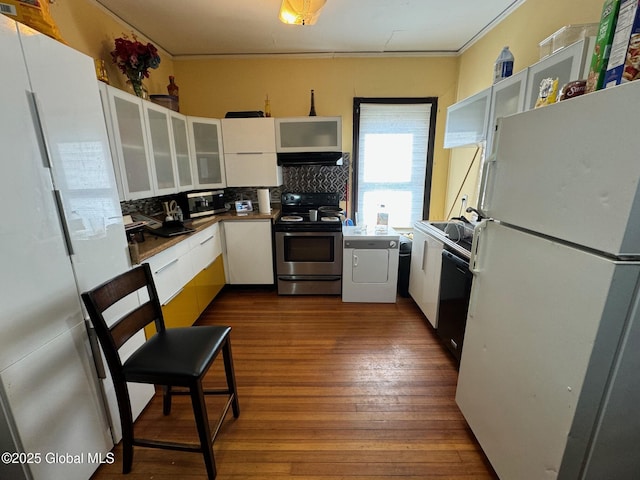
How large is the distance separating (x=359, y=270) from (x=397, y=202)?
1251mm

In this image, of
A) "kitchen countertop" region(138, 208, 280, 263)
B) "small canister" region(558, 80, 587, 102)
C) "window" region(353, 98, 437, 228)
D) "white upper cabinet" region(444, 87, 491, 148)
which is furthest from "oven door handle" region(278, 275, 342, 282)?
"small canister" region(558, 80, 587, 102)

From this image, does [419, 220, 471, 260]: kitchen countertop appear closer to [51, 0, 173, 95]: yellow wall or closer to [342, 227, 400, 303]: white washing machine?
[342, 227, 400, 303]: white washing machine

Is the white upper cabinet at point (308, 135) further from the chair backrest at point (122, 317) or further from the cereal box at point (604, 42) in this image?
the cereal box at point (604, 42)

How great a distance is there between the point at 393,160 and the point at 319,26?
166cm

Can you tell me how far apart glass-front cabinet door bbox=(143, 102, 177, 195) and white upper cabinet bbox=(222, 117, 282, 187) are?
712 mm

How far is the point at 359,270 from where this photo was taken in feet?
9.78

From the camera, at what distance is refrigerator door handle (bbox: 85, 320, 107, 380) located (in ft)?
4.34

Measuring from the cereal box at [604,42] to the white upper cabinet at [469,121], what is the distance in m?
1.22

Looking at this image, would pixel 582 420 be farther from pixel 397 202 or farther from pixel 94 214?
pixel 397 202

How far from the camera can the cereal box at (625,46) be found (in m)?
0.82

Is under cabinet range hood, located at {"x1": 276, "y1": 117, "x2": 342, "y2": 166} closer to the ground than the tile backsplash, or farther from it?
farther from it

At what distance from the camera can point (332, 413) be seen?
1.71 meters

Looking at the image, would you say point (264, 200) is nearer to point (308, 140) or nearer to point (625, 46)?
point (308, 140)

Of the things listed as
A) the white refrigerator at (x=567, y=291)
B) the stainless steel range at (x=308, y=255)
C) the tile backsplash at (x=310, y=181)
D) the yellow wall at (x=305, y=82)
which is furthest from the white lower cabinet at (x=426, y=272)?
the yellow wall at (x=305, y=82)
